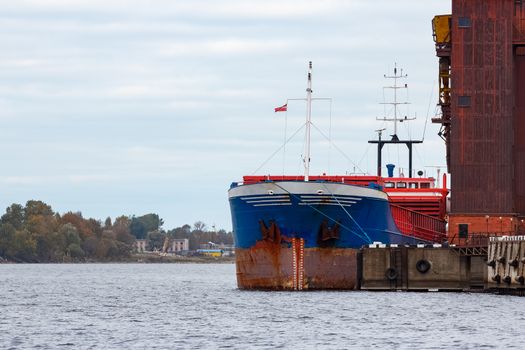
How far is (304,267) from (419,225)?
64.1ft

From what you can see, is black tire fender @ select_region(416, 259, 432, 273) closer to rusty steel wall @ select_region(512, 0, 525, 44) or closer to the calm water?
the calm water

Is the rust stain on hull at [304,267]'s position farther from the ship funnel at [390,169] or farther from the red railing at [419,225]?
the ship funnel at [390,169]

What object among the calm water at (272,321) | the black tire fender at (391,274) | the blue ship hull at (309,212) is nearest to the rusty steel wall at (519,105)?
the calm water at (272,321)

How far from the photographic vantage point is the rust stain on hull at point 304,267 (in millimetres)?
81312

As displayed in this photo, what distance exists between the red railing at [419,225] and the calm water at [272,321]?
10.2m

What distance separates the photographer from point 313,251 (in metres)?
81.4

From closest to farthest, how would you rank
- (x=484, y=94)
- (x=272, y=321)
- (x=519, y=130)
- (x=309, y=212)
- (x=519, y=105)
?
(x=272, y=321) → (x=309, y=212) → (x=484, y=94) → (x=519, y=130) → (x=519, y=105)

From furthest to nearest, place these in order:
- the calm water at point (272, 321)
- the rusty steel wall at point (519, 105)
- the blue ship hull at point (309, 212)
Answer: the rusty steel wall at point (519, 105) < the blue ship hull at point (309, 212) < the calm water at point (272, 321)

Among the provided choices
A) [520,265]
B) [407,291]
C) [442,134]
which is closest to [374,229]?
[407,291]

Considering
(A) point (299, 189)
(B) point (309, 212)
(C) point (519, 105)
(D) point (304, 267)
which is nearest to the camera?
(A) point (299, 189)

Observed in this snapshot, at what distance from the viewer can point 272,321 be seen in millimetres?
63438

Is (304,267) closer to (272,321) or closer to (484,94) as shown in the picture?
(272,321)

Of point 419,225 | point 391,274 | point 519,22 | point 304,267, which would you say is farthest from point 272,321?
point 419,225

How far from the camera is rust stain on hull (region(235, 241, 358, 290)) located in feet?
267
